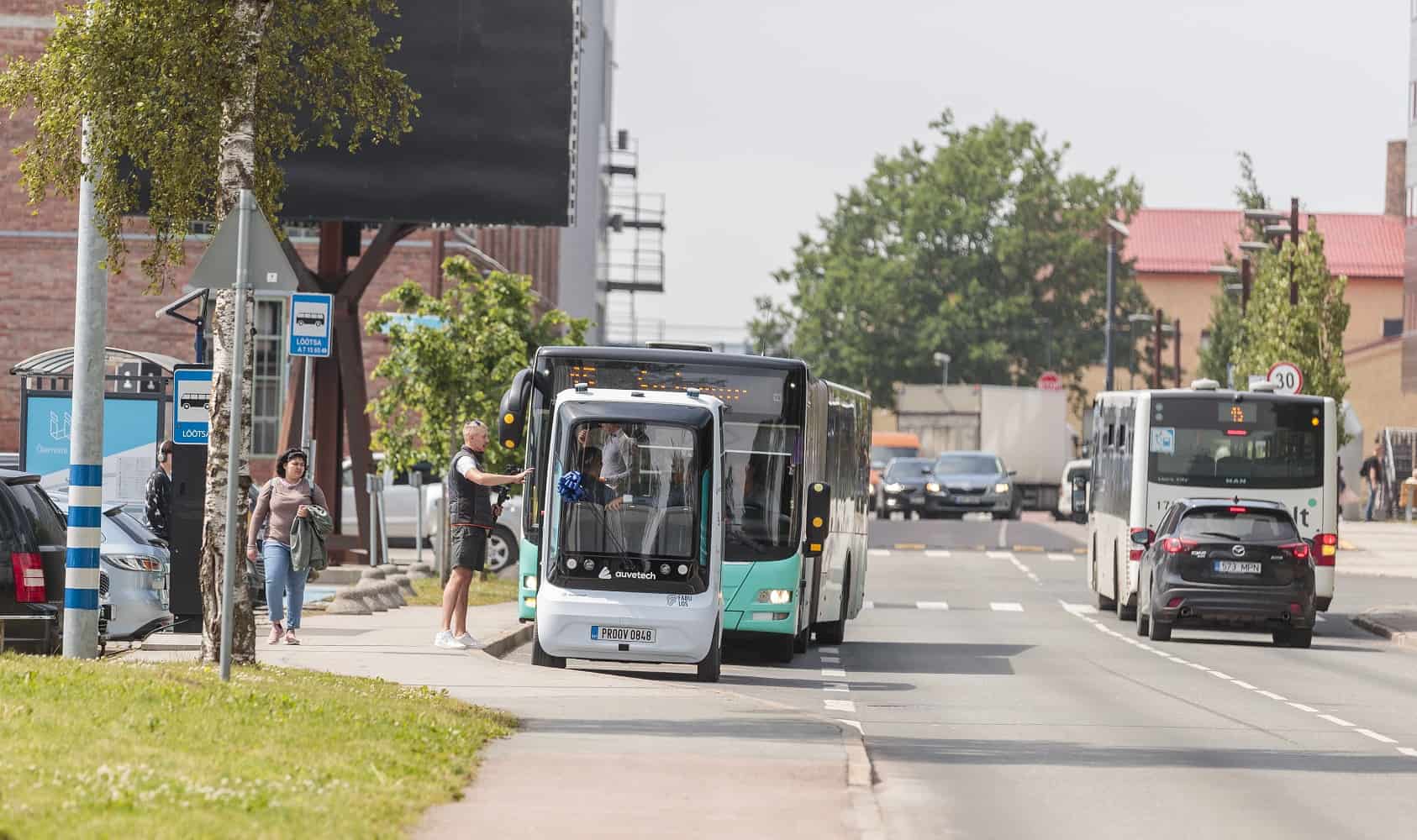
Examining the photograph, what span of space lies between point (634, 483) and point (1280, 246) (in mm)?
40358

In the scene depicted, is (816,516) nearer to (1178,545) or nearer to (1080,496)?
(1178,545)

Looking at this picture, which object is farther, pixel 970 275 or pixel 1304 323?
pixel 970 275

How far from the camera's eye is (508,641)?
72.0 ft

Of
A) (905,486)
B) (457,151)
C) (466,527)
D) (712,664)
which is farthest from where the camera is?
(905,486)

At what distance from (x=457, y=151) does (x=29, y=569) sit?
1479 cm

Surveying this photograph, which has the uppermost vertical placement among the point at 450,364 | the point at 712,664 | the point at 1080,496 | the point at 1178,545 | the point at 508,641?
the point at 450,364

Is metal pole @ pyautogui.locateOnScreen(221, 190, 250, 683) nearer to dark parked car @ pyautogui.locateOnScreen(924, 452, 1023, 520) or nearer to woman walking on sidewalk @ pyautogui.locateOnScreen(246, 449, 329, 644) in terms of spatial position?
woman walking on sidewalk @ pyautogui.locateOnScreen(246, 449, 329, 644)

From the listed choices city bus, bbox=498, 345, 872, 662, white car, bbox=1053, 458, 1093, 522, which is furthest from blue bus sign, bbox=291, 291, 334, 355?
white car, bbox=1053, 458, 1093, 522

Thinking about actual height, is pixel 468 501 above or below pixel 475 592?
above

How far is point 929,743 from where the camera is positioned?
14859 mm

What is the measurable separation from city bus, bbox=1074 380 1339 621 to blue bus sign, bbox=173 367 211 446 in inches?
574

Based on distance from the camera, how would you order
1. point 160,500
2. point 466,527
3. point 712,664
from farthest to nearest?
1. point 160,500
2. point 466,527
3. point 712,664

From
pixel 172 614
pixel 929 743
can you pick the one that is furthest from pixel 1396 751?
pixel 172 614

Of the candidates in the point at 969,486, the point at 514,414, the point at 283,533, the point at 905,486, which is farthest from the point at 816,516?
the point at 905,486
